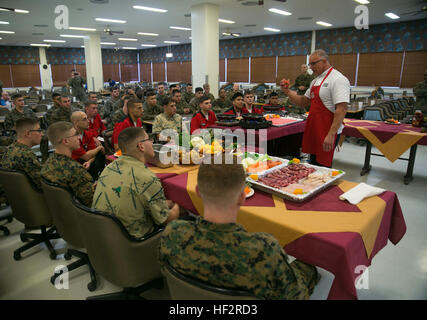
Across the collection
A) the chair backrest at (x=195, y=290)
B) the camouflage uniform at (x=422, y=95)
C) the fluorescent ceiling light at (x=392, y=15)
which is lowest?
the chair backrest at (x=195, y=290)

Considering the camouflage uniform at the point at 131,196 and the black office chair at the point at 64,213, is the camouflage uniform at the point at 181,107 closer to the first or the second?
the black office chair at the point at 64,213

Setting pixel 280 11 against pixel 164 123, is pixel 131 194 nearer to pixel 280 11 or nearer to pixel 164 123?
pixel 164 123

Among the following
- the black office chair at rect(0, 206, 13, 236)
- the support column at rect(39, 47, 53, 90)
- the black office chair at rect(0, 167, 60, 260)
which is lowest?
the black office chair at rect(0, 206, 13, 236)

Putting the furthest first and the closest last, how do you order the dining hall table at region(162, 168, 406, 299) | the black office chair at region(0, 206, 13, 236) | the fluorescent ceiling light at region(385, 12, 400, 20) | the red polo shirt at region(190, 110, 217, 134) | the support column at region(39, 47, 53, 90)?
the support column at region(39, 47, 53, 90) → the fluorescent ceiling light at region(385, 12, 400, 20) → the red polo shirt at region(190, 110, 217, 134) → the black office chair at region(0, 206, 13, 236) → the dining hall table at region(162, 168, 406, 299)

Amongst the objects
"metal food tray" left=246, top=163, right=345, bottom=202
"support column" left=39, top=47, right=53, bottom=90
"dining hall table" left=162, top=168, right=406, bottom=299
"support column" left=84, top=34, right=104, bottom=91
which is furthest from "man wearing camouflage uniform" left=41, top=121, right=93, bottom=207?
"support column" left=39, top=47, right=53, bottom=90

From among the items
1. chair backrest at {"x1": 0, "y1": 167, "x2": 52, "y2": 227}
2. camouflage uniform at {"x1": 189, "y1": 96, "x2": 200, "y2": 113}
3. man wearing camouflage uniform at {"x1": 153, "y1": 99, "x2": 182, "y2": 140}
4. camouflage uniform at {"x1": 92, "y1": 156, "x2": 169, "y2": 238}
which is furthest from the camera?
camouflage uniform at {"x1": 189, "y1": 96, "x2": 200, "y2": 113}

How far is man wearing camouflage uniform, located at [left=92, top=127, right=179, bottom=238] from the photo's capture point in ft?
5.48

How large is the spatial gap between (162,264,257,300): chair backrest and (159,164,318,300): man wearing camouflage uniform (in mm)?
24

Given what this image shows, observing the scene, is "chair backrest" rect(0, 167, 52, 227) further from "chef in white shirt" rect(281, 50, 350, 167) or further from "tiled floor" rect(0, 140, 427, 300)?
"chef in white shirt" rect(281, 50, 350, 167)

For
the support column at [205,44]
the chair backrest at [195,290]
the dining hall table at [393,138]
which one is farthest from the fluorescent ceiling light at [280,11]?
the chair backrest at [195,290]

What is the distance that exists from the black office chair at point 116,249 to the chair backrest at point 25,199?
3.00 ft

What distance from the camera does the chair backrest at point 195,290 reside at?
36.4 inches

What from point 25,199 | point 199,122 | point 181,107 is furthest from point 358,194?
point 181,107
